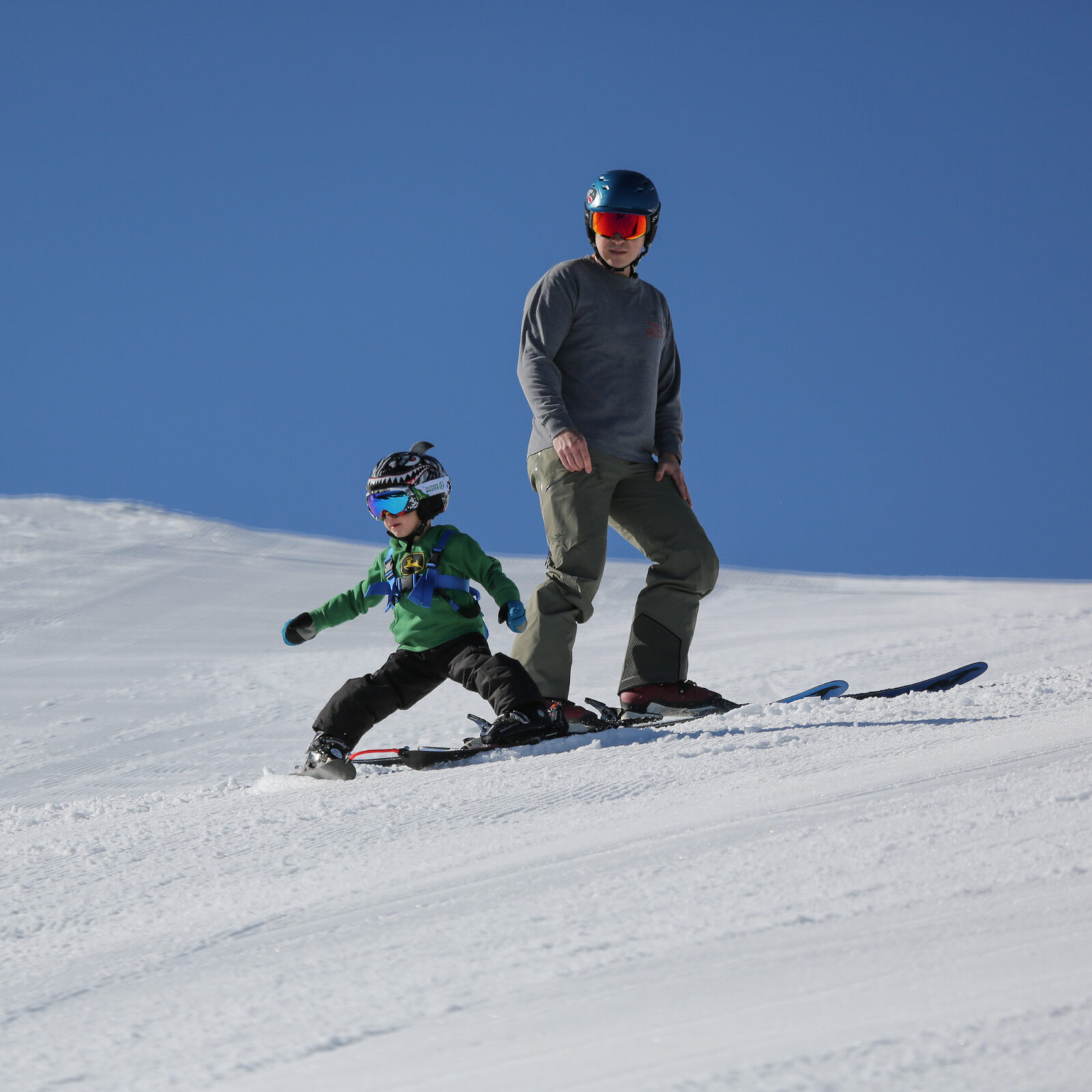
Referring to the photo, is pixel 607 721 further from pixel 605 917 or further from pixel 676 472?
pixel 605 917

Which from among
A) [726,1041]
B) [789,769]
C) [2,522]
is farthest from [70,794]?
[2,522]

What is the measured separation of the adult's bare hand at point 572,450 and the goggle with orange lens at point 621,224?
799 mm

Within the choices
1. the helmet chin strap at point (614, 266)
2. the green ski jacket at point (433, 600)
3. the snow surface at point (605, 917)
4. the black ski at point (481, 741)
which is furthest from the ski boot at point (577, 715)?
the helmet chin strap at point (614, 266)

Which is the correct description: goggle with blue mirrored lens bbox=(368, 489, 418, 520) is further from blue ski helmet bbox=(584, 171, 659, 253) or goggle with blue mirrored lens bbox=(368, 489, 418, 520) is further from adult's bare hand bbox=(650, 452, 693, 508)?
blue ski helmet bbox=(584, 171, 659, 253)

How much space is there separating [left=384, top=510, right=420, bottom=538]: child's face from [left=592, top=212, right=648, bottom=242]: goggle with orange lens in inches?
50.0

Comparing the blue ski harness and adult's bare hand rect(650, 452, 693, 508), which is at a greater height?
adult's bare hand rect(650, 452, 693, 508)

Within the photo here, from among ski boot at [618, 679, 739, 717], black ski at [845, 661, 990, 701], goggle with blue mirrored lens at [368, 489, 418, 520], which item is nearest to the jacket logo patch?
goggle with blue mirrored lens at [368, 489, 418, 520]

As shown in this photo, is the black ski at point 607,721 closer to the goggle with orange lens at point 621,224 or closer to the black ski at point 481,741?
the black ski at point 481,741

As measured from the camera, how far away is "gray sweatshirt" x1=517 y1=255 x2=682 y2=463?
403 centimetres

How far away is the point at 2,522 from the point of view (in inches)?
438

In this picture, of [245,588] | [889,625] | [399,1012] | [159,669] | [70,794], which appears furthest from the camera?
[245,588]

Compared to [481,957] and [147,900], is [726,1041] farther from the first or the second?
[147,900]

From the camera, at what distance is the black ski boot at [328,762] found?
3379 millimetres

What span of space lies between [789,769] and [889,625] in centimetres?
515
